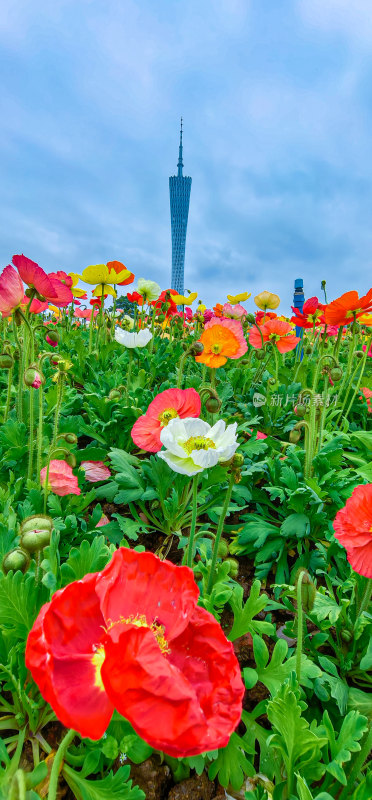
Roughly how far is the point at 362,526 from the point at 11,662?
0.71 m

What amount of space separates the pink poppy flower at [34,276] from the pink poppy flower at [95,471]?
0.66 metres

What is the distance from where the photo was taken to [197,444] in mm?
1017

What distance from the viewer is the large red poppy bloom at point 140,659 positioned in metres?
0.45

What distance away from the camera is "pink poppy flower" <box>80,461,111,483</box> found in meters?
1.76

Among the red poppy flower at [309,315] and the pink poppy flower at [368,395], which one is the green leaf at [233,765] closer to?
the pink poppy flower at [368,395]

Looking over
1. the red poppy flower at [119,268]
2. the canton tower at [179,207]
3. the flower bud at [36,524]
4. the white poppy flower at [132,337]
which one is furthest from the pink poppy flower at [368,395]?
the canton tower at [179,207]

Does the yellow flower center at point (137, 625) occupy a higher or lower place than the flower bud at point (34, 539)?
lower

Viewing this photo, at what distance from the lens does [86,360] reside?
309cm

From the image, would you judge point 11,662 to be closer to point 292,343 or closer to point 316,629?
point 316,629

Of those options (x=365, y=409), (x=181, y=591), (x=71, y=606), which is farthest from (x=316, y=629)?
(x=365, y=409)

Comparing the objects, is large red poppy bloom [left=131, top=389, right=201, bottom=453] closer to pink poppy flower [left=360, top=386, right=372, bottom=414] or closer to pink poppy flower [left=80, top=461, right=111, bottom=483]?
pink poppy flower [left=80, top=461, right=111, bottom=483]

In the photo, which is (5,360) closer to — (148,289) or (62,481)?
(62,481)

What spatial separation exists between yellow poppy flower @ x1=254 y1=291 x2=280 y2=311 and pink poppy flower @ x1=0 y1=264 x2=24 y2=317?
240 centimetres

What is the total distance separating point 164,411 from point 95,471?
58 centimetres
